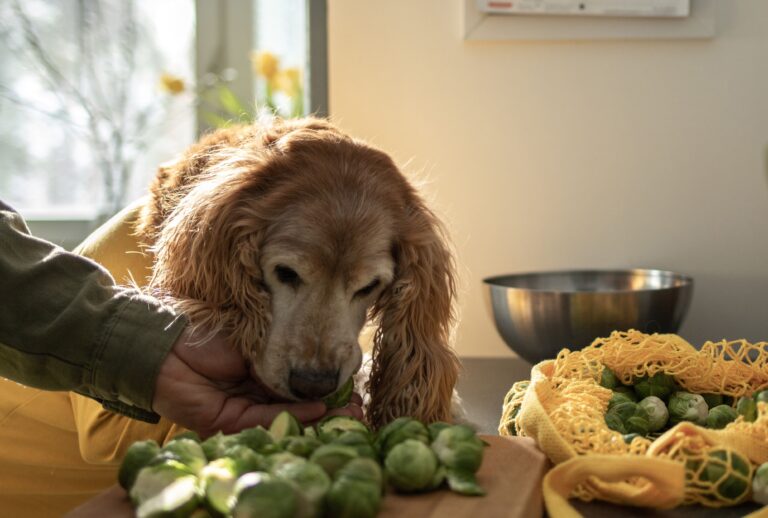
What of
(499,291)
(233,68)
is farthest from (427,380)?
(233,68)

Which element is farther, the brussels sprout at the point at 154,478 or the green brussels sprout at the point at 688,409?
the green brussels sprout at the point at 688,409

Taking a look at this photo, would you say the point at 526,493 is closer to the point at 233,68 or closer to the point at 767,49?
the point at 767,49

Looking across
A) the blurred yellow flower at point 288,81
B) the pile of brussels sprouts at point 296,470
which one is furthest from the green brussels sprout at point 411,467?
the blurred yellow flower at point 288,81

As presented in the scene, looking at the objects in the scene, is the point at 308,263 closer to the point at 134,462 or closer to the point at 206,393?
the point at 206,393

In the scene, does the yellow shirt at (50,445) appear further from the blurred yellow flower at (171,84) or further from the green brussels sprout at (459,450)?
the blurred yellow flower at (171,84)

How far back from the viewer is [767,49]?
2.43 metres

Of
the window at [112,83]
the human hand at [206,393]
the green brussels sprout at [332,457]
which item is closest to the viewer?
the green brussels sprout at [332,457]

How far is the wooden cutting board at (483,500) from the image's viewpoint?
74 cm

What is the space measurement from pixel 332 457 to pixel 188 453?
133 millimetres

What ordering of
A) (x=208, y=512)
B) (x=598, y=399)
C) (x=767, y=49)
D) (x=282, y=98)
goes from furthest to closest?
1. (x=282, y=98)
2. (x=767, y=49)
3. (x=598, y=399)
4. (x=208, y=512)

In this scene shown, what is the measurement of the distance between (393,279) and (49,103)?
2.27m

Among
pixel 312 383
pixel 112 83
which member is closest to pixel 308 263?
pixel 312 383

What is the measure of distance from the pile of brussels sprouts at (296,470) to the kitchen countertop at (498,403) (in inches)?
5.9

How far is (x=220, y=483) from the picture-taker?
718 mm
